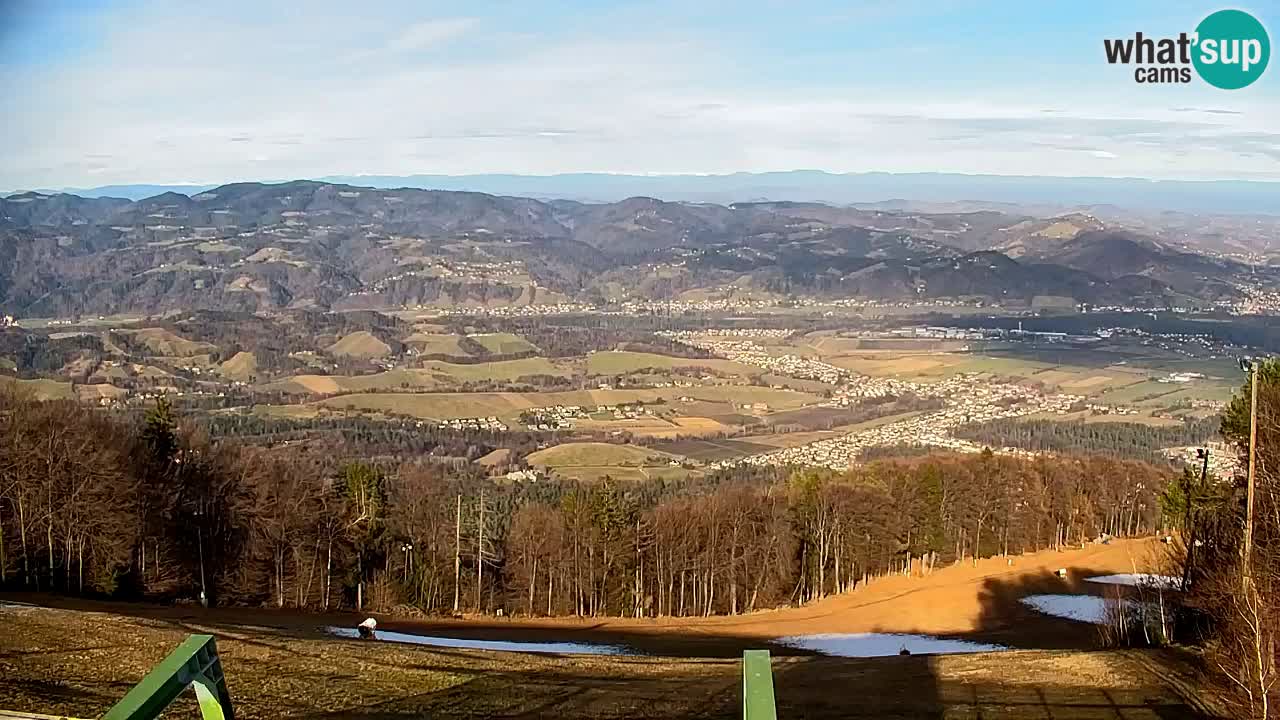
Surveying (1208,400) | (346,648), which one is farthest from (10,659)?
(1208,400)

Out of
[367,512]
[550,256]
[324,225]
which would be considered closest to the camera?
[367,512]

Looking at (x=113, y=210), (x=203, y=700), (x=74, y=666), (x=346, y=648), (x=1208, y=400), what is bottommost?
(x=1208, y=400)

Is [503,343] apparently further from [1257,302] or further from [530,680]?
[530,680]

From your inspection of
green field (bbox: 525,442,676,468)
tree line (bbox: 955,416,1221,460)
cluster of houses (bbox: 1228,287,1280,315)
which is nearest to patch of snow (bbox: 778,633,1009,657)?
green field (bbox: 525,442,676,468)

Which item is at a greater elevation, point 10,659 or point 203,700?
point 203,700

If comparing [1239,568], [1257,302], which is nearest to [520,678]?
[1239,568]

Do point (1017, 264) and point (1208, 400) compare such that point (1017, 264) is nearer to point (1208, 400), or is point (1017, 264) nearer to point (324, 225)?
point (1208, 400)

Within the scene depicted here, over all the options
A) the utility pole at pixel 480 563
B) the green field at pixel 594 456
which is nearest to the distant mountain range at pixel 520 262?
the green field at pixel 594 456

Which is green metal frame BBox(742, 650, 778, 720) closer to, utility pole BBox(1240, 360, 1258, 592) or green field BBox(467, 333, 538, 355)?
utility pole BBox(1240, 360, 1258, 592)
